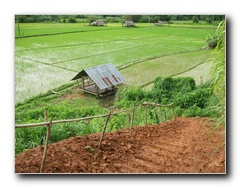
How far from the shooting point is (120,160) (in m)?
3.13

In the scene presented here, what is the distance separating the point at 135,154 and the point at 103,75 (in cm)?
82

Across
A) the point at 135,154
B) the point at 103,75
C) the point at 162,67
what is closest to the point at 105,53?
the point at 103,75

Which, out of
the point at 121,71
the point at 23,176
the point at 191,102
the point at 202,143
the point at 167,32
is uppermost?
the point at 167,32

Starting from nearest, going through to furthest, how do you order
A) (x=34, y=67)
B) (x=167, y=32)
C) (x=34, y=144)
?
(x=34, y=144) → (x=34, y=67) → (x=167, y=32)

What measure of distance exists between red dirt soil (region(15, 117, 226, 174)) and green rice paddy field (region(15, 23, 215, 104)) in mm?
525

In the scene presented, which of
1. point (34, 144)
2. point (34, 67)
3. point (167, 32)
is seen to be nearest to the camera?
point (34, 144)

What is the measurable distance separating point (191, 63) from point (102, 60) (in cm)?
88

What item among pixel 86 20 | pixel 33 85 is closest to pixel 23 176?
pixel 33 85

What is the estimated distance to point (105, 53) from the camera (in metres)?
3.54

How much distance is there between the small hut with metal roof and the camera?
341cm

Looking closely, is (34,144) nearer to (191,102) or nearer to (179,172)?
(179,172)

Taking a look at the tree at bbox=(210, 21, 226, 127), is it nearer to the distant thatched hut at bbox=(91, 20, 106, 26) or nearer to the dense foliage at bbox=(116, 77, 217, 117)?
the dense foliage at bbox=(116, 77, 217, 117)

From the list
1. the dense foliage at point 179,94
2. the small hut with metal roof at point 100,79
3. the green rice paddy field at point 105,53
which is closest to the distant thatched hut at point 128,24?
the green rice paddy field at point 105,53

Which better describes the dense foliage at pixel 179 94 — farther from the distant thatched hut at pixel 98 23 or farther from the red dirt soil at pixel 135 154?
the distant thatched hut at pixel 98 23
